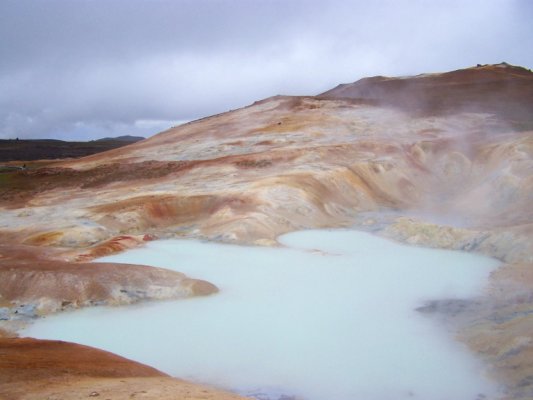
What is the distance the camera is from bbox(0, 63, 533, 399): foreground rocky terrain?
9.15m

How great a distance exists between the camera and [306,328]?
7824 millimetres

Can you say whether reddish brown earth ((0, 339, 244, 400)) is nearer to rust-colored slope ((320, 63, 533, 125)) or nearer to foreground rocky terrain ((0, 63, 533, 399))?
foreground rocky terrain ((0, 63, 533, 399))

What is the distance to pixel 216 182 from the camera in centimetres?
1942

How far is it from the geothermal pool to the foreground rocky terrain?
51cm

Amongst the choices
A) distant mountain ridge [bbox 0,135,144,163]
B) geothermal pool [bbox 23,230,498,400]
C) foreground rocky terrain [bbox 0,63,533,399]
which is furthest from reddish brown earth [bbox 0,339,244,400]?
distant mountain ridge [bbox 0,135,144,163]

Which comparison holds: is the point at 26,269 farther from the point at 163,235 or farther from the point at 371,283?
the point at 371,283

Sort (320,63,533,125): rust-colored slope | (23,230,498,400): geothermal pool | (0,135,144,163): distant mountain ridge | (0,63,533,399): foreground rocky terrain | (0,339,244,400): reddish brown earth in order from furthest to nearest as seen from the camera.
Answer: (0,135,144,163): distant mountain ridge → (320,63,533,125): rust-colored slope → (0,63,533,399): foreground rocky terrain → (23,230,498,400): geothermal pool → (0,339,244,400): reddish brown earth

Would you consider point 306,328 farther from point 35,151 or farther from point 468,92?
point 35,151

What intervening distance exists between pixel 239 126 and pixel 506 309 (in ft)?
82.9

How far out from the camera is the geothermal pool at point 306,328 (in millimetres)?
6238

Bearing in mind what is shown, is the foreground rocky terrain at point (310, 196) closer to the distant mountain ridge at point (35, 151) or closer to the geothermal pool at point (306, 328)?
the geothermal pool at point (306, 328)

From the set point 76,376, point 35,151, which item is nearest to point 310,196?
point 76,376

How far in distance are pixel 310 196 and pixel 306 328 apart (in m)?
9.81

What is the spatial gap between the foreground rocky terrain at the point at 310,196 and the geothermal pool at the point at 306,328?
1.68 ft
